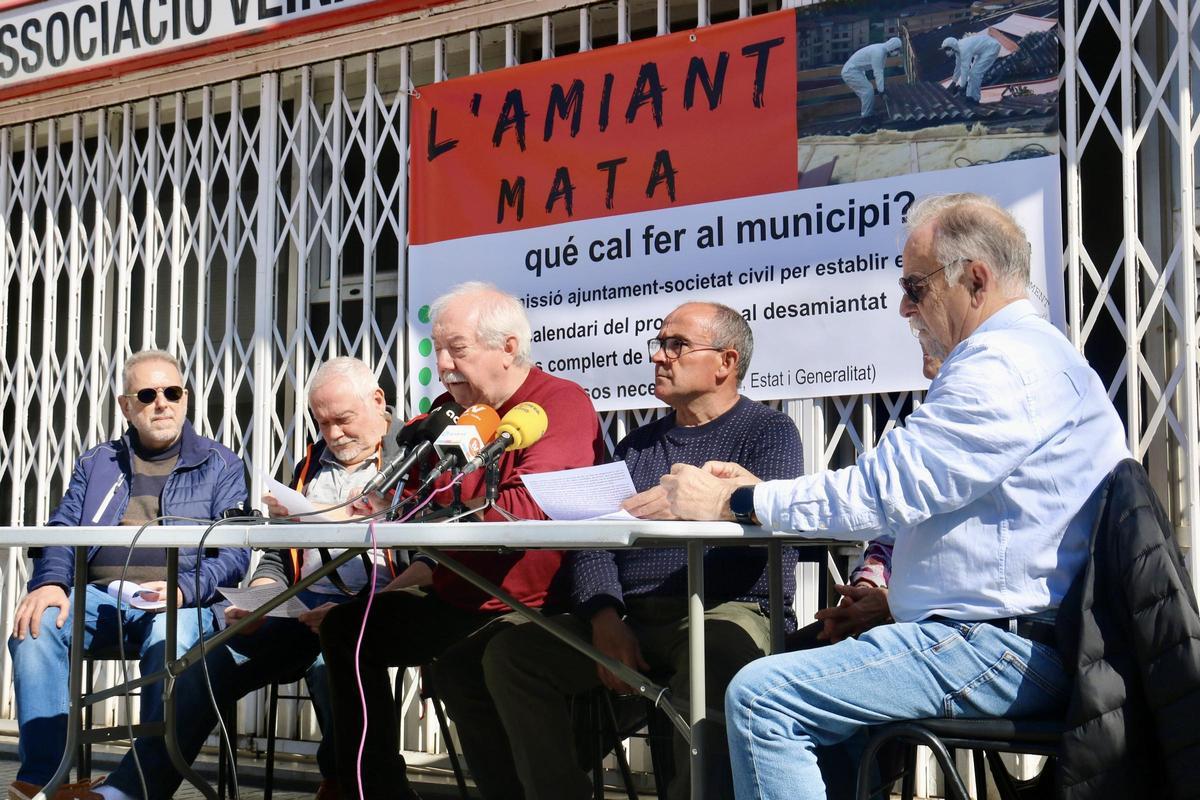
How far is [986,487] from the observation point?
2.05m

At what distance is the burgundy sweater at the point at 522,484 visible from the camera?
9.97ft

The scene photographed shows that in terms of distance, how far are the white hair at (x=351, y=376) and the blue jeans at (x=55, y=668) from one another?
2.52ft

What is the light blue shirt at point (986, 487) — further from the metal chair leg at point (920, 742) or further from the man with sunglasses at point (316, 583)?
the man with sunglasses at point (316, 583)

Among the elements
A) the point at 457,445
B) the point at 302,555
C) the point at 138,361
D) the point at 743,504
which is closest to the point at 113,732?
the point at 302,555

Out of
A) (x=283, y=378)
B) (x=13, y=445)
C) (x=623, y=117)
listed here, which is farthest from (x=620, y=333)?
(x=13, y=445)

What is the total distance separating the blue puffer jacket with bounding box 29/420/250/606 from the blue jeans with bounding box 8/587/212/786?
0.52 feet

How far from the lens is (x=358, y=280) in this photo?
200 inches

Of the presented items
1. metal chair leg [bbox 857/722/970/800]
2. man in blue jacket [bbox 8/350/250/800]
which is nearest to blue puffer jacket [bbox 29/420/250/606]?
man in blue jacket [bbox 8/350/250/800]

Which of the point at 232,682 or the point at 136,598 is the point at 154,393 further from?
the point at 232,682

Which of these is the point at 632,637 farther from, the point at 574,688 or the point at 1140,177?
the point at 1140,177

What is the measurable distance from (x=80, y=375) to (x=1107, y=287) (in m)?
4.12

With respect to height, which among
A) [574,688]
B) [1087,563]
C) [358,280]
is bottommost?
[574,688]

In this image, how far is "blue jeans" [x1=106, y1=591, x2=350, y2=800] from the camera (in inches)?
134

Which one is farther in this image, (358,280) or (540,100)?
(358,280)
